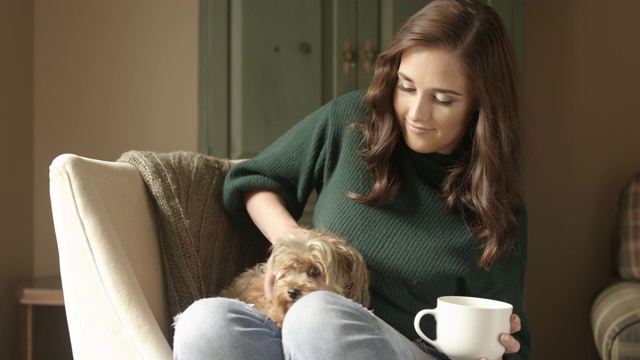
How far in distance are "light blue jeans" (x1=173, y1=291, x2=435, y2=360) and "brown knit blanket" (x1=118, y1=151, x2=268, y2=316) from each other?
10.5 inches

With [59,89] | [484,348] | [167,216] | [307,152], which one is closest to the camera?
[484,348]

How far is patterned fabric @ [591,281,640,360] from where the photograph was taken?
5.85 feet

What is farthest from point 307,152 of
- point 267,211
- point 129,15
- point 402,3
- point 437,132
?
point 129,15

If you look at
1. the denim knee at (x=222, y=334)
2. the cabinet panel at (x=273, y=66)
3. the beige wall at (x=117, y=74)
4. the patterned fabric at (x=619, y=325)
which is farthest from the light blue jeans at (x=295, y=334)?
the beige wall at (x=117, y=74)

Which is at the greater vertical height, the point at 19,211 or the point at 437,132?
the point at 437,132

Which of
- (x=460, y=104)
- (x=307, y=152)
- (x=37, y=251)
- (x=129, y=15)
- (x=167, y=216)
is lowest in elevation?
(x=37, y=251)

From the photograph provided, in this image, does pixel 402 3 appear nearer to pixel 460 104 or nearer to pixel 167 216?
pixel 460 104

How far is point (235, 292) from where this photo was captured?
4.58 ft

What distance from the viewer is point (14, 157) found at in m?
2.48

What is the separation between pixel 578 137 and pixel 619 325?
1.02 metres

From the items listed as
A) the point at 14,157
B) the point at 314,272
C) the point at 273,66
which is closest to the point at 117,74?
the point at 14,157

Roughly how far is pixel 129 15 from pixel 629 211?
1.95 metres

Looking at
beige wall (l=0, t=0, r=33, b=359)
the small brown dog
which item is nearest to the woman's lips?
the small brown dog

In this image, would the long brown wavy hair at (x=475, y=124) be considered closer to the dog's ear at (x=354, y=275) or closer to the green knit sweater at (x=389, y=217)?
the green knit sweater at (x=389, y=217)
